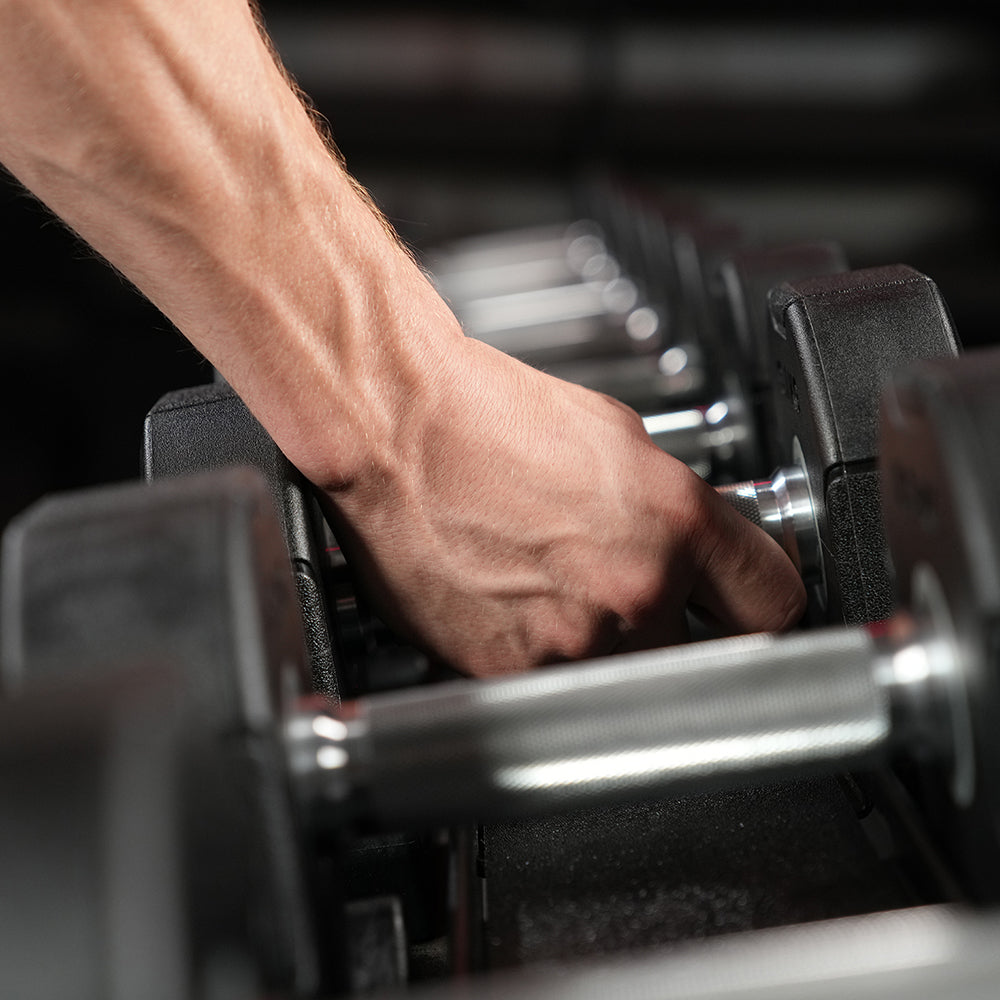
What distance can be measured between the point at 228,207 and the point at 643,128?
286 centimetres

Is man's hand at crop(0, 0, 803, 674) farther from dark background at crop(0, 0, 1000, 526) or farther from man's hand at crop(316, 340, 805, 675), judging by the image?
dark background at crop(0, 0, 1000, 526)

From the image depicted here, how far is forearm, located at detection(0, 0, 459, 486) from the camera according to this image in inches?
22.3

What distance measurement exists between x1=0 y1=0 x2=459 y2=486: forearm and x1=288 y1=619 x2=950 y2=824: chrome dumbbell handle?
0.27 meters

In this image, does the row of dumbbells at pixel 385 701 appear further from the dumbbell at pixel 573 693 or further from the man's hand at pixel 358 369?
the man's hand at pixel 358 369

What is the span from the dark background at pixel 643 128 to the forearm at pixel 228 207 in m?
1.87

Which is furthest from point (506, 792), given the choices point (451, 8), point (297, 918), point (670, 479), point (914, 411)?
point (451, 8)

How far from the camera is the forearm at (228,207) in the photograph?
565 millimetres

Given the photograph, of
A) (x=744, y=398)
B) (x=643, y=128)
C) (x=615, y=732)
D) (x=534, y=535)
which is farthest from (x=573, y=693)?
(x=643, y=128)

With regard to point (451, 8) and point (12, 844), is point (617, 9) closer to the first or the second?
point (451, 8)

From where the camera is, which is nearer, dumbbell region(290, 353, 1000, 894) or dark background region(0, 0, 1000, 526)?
dumbbell region(290, 353, 1000, 894)

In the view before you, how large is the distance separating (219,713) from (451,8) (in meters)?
3.16

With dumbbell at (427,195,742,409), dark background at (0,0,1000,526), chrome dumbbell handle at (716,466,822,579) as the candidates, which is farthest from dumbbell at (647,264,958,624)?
dark background at (0,0,1000,526)

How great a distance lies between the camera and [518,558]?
0.74m

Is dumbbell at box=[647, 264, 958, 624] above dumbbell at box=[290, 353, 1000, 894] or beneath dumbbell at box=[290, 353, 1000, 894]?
above
